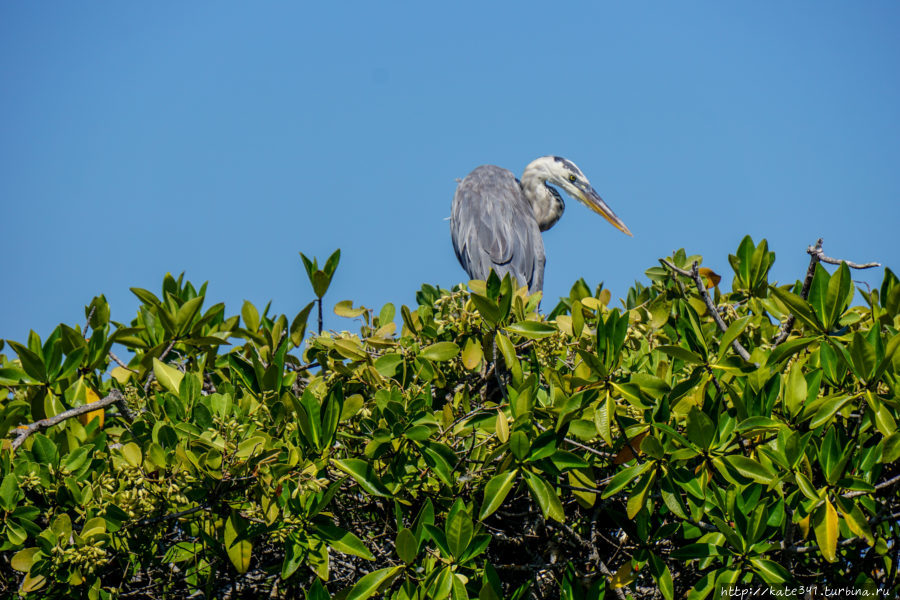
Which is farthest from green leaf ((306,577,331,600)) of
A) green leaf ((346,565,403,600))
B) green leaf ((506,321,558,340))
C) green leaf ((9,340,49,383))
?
green leaf ((9,340,49,383))

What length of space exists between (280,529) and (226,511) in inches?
9.7

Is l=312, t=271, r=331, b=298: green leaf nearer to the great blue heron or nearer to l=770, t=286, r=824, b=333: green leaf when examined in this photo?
l=770, t=286, r=824, b=333: green leaf

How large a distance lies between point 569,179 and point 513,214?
1.60 metres

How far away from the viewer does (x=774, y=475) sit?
1.61 m

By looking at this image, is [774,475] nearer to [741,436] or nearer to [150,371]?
[741,436]

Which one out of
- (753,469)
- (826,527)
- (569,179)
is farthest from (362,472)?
(569,179)

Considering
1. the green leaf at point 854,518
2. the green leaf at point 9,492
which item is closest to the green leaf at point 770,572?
the green leaf at point 854,518

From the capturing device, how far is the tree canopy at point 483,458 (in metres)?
1.64

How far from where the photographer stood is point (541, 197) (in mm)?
8734

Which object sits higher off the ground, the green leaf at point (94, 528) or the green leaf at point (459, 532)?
the green leaf at point (94, 528)

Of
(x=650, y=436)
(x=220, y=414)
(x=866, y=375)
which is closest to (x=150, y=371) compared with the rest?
(x=220, y=414)

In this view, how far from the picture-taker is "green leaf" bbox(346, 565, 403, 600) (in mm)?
1577

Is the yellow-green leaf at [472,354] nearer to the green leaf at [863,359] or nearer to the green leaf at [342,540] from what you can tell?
the green leaf at [342,540]

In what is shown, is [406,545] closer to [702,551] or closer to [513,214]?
[702,551]
